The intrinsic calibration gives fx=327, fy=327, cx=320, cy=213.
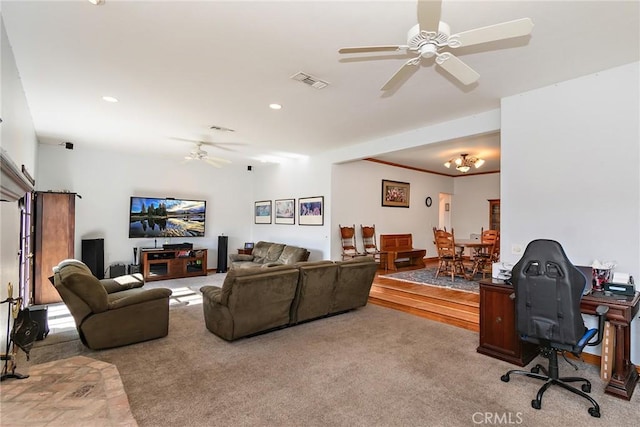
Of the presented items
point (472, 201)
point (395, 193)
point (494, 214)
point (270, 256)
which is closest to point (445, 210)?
point (472, 201)

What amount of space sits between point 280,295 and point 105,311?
1.82 metres

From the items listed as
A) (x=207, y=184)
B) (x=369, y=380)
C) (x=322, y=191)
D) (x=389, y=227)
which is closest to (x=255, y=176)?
(x=207, y=184)

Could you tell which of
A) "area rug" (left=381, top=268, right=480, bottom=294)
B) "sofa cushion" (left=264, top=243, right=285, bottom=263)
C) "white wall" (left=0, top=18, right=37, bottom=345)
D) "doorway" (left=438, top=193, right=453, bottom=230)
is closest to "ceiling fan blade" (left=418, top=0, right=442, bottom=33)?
"white wall" (left=0, top=18, right=37, bottom=345)

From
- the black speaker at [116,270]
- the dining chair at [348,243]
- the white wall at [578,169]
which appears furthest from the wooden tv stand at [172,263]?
the white wall at [578,169]

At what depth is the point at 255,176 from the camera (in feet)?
30.1

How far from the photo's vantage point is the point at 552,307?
2508mm

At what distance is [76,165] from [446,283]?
7653mm

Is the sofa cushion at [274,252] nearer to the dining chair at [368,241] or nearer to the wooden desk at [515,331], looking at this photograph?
the dining chair at [368,241]

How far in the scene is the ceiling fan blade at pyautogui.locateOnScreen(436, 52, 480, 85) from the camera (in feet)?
7.42

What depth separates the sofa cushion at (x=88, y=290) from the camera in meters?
3.21

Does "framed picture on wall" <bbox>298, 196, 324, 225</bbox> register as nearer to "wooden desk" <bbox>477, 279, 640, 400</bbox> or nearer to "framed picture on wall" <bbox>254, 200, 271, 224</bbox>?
"framed picture on wall" <bbox>254, 200, 271, 224</bbox>

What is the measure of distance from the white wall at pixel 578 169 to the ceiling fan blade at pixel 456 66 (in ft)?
5.41

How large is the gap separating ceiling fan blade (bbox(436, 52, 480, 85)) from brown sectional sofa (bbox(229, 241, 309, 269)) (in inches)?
190

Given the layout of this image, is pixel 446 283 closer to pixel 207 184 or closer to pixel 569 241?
pixel 569 241
